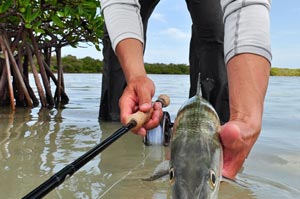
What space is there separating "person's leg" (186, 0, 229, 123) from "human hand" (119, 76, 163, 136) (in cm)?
147

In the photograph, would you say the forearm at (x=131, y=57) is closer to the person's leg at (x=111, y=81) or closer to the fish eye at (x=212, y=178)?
the fish eye at (x=212, y=178)

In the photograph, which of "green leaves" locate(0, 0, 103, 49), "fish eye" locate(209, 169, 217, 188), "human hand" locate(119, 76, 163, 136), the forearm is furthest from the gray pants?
"fish eye" locate(209, 169, 217, 188)

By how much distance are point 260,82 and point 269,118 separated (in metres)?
3.37

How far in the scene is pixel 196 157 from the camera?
913mm

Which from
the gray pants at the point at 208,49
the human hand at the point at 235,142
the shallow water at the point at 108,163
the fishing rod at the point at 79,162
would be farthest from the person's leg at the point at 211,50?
the human hand at the point at 235,142

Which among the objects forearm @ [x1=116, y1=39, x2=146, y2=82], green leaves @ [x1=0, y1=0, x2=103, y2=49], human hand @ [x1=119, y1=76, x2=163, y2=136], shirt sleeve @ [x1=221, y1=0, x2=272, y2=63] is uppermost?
green leaves @ [x1=0, y1=0, x2=103, y2=49]

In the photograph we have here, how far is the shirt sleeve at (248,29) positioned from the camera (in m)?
1.27

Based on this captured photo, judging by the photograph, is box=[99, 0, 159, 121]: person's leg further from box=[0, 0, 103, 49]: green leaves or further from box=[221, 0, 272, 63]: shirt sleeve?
box=[221, 0, 272, 63]: shirt sleeve

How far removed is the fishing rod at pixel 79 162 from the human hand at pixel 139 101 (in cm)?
3

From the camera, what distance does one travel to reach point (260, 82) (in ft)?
3.91

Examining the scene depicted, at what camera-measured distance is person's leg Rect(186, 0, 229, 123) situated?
2.79 metres

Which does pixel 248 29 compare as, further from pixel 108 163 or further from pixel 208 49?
pixel 208 49

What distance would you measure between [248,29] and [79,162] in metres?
0.65

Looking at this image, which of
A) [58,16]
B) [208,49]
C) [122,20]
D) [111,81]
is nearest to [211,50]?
[208,49]
